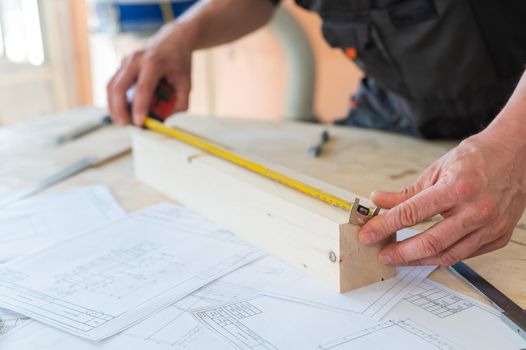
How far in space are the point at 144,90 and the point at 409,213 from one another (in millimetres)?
791

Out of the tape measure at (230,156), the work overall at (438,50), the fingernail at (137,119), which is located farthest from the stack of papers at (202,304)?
the work overall at (438,50)

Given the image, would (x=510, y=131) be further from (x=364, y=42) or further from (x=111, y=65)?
(x=111, y=65)

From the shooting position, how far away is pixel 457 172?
2.30 ft

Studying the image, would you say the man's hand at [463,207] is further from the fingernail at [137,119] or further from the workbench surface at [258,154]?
the fingernail at [137,119]

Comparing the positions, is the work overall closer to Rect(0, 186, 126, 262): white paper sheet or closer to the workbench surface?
the workbench surface

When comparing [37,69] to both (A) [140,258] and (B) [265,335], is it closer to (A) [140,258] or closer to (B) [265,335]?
(A) [140,258]

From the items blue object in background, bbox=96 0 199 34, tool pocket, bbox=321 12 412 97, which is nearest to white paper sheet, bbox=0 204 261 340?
tool pocket, bbox=321 12 412 97

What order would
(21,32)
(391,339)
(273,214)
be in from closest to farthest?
(391,339), (273,214), (21,32)

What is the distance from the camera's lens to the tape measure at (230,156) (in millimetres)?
735

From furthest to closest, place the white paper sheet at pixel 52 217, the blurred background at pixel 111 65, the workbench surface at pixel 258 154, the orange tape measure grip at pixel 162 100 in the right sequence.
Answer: the blurred background at pixel 111 65
the orange tape measure grip at pixel 162 100
the workbench surface at pixel 258 154
the white paper sheet at pixel 52 217

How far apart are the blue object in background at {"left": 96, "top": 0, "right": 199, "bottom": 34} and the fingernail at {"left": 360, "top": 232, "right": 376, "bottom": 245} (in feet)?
5.29

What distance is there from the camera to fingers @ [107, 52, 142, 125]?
1341 mm

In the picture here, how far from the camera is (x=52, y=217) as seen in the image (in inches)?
41.1

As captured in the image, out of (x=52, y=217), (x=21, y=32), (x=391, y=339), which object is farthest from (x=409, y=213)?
(x=21, y=32)
